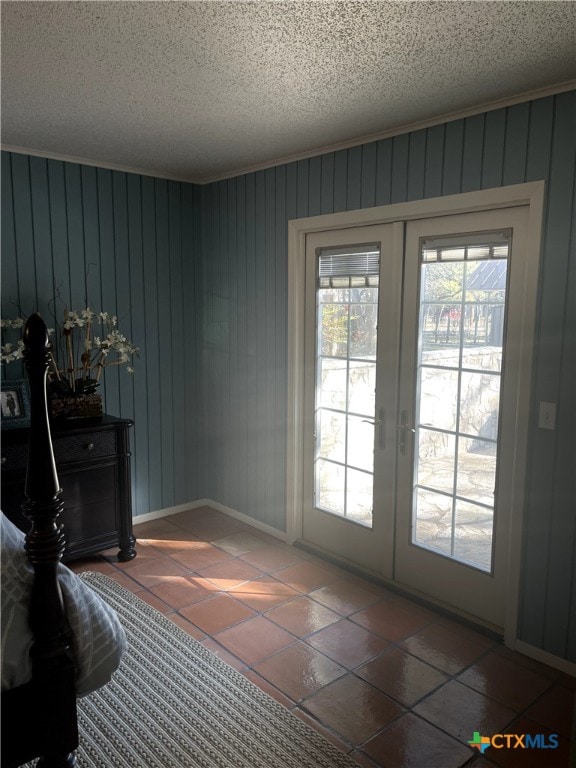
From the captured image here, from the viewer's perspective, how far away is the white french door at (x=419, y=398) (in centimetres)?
285

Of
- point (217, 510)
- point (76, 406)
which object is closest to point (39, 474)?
point (76, 406)

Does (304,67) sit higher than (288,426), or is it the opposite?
(304,67)

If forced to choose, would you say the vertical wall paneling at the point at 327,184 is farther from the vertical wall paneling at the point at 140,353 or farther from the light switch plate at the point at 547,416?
the light switch plate at the point at 547,416

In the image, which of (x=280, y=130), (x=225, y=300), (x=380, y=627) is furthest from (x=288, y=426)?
(x=280, y=130)

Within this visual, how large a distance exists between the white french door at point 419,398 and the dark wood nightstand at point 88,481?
3.86 ft

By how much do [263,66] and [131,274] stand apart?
2135mm

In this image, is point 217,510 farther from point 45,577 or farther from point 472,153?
point 472,153

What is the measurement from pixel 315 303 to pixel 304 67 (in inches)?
61.7

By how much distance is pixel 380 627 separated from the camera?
118 inches

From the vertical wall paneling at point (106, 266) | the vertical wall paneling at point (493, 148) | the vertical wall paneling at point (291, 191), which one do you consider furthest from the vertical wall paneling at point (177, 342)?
the vertical wall paneling at point (493, 148)

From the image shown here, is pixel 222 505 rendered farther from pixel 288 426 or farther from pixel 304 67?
pixel 304 67

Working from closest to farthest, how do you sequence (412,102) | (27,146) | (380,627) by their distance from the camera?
(412,102) → (380,627) → (27,146)

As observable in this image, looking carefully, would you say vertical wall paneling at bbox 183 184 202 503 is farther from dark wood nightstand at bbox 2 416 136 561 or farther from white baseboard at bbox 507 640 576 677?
white baseboard at bbox 507 640 576 677

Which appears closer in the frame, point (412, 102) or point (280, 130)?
point (412, 102)
